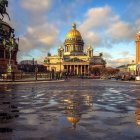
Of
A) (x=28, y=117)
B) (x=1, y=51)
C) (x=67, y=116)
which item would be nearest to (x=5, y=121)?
(x=28, y=117)

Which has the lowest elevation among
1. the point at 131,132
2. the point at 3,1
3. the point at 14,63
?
the point at 131,132

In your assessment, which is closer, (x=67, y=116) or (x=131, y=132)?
(x=131, y=132)

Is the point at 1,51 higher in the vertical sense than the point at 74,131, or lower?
higher

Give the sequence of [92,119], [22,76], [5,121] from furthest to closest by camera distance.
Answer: [22,76] < [92,119] < [5,121]

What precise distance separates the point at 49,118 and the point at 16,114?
172cm

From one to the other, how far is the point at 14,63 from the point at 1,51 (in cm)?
729

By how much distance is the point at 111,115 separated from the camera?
13125 mm

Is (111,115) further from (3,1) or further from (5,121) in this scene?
(3,1)

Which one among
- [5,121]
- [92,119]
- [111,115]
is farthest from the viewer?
[111,115]

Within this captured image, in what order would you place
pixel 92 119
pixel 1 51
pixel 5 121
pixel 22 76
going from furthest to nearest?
pixel 22 76
pixel 1 51
pixel 92 119
pixel 5 121

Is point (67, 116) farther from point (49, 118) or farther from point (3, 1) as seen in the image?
point (3, 1)

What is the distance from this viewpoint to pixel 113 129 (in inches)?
387

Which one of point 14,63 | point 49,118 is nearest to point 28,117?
point 49,118

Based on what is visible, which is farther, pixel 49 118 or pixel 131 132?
pixel 49 118
